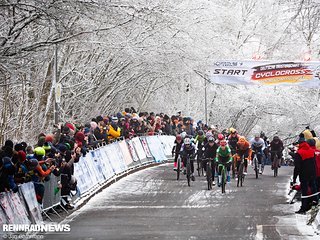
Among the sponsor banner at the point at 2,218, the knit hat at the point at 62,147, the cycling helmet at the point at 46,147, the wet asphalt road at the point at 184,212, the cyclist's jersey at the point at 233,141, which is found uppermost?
the cycling helmet at the point at 46,147

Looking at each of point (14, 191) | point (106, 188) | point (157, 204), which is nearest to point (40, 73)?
point (106, 188)

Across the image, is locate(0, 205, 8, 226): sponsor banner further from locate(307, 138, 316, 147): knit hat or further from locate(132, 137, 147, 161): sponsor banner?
locate(132, 137, 147, 161): sponsor banner

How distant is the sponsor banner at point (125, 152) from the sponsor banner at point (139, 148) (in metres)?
1.08

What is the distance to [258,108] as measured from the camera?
58906 mm

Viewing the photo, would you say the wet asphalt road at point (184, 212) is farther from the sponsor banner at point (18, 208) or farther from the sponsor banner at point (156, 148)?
the sponsor banner at point (156, 148)

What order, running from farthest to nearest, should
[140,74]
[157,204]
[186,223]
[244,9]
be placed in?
1. [244,9]
2. [140,74]
3. [157,204]
4. [186,223]

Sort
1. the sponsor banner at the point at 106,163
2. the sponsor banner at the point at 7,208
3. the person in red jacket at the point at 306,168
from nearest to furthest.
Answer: the sponsor banner at the point at 7,208, the person in red jacket at the point at 306,168, the sponsor banner at the point at 106,163

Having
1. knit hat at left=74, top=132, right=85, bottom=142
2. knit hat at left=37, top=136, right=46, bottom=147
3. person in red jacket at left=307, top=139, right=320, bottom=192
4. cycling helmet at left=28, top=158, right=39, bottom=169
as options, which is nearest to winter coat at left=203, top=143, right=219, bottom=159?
knit hat at left=74, top=132, right=85, bottom=142

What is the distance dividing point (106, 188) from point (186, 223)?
814 cm

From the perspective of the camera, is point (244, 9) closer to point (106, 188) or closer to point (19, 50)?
point (106, 188)

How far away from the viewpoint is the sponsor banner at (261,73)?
43375 mm

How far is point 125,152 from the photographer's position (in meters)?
30.8

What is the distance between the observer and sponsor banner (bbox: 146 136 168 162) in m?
36.2

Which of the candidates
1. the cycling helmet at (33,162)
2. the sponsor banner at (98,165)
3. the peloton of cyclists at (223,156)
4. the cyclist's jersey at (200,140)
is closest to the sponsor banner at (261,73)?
the cyclist's jersey at (200,140)
